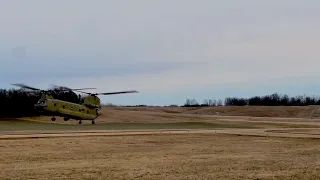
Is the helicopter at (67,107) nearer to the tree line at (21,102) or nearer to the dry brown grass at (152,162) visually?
the tree line at (21,102)

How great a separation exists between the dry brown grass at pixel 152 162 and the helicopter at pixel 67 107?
28032 millimetres

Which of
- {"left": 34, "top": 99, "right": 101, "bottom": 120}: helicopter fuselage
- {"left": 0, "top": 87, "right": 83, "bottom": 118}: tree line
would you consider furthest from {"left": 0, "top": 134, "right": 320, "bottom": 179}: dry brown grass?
{"left": 0, "top": 87, "right": 83, "bottom": 118}: tree line

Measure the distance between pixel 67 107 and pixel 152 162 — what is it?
1656 inches

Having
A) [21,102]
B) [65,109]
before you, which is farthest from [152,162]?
[21,102]

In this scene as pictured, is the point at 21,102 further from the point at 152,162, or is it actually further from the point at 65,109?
the point at 152,162

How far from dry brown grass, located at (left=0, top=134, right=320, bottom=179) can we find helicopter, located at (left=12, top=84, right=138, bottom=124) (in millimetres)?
28032

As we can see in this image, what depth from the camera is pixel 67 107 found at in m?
63.4

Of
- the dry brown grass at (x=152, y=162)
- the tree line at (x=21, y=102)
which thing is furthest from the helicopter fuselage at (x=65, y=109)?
the dry brown grass at (x=152, y=162)

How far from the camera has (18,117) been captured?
8644cm

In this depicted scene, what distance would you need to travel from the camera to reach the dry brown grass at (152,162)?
18.4m

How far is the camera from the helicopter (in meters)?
60.0

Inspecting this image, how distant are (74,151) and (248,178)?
42.2 ft

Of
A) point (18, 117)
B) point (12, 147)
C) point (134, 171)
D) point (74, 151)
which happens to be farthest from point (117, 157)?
point (18, 117)

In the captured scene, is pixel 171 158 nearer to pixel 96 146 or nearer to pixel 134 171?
pixel 134 171
